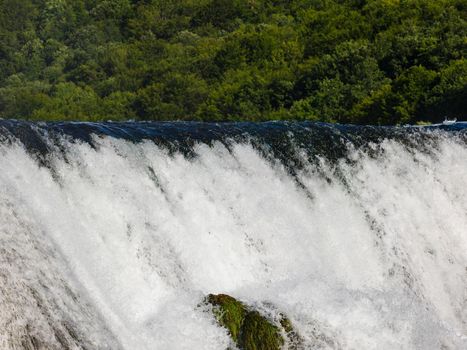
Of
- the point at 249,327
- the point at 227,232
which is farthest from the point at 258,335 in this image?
the point at 227,232

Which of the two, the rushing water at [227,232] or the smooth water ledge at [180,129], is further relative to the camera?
the smooth water ledge at [180,129]

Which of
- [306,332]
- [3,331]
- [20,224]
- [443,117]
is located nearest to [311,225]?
[306,332]

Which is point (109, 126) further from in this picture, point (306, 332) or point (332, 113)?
point (332, 113)

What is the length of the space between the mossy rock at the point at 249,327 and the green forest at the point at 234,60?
3191cm

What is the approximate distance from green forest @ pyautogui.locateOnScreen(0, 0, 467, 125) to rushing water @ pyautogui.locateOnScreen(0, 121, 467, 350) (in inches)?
896

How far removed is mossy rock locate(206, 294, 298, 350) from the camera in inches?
539

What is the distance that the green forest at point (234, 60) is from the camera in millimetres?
52156

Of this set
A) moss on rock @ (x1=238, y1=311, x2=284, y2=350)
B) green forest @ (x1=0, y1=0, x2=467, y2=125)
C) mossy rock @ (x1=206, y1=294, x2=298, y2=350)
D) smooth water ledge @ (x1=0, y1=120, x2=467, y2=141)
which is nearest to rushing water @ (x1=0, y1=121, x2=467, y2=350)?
smooth water ledge @ (x1=0, y1=120, x2=467, y2=141)

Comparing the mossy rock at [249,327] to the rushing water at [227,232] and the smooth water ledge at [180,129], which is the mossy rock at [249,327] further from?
the smooth water ledge at [180,129]

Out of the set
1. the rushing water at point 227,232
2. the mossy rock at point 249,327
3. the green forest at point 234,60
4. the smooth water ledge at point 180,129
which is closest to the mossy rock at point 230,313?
the mossy rock at point 249,327

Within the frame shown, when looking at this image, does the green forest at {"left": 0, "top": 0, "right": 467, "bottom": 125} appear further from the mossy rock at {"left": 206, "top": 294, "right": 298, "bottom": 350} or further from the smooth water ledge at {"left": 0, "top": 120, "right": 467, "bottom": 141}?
the mossy rock at {"left": 206, "top": 294, "right": 298, "bottom": 350}

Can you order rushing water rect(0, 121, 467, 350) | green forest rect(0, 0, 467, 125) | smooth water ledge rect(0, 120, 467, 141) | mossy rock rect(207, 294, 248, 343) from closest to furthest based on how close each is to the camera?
rushing water rect(0, 121, 467, 350) < mossy rock rect(207, 294, 248, 343) < smooth water ledge rect(0, 120, 467, 141) < green forest rect(0, 0, 467, 125)

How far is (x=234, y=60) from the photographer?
7375 centimetres

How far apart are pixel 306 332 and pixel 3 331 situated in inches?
178
